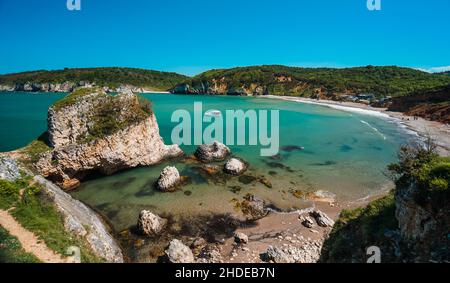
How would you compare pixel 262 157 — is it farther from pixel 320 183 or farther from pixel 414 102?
pixel 414 102

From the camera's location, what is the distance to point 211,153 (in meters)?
32.1

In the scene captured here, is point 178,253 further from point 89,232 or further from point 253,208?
point 253,208

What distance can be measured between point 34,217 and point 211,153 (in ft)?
69.3

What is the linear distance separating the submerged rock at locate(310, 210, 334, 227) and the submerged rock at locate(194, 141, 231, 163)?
48.2ft

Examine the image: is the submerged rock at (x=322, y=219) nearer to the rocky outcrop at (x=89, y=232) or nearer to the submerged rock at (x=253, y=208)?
the submerged rock at (x=253, y=208)

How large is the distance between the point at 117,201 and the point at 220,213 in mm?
9553

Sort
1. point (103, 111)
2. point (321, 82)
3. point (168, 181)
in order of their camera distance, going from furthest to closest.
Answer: point (321, 82) → point (103, 111) → point (168, 181)

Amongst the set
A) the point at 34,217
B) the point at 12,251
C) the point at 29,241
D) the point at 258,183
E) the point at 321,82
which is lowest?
the point at 258,183

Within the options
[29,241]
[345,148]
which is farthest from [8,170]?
[345,148]

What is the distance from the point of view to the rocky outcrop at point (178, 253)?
582 inches

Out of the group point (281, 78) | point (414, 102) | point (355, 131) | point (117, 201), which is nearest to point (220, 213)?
point (117, 201)

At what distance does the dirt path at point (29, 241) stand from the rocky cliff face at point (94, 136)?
13.4 meters

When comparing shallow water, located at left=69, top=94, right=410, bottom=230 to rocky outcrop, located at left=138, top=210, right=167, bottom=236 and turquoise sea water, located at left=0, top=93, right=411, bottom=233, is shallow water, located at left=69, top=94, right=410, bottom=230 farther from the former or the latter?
rocky outcrop, located at left=138, top=210, right=167, bottom=236
